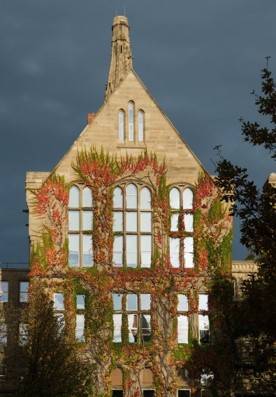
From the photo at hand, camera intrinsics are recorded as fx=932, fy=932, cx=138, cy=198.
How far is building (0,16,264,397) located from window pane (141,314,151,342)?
0.05m

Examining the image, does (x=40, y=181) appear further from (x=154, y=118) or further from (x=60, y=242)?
(x=154, y=118)

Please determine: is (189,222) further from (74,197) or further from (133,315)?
(74,197)

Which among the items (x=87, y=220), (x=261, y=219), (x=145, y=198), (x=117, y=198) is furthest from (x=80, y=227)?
(x=261, y=219)

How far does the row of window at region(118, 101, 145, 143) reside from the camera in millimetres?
52375

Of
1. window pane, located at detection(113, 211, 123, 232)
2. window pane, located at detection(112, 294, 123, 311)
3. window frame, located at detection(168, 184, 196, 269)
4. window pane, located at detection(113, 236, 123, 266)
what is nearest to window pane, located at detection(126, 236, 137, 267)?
window pane, located at detection(113, 236, 123, 266)

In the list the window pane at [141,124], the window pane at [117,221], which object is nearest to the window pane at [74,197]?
the window pane at [117,221]

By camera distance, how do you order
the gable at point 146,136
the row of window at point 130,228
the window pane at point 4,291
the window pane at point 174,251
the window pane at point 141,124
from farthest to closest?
the window pane at point 4,291, the window pane at point 141,124, the gable at point 146,136, the window pane at point 174,251, the row of window at point 130,228

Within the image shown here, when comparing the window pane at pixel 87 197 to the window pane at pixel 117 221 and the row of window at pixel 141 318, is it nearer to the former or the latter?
the window pane at pixel 117 221

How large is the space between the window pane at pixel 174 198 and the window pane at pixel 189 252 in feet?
6.44

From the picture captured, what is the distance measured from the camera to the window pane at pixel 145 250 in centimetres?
5091

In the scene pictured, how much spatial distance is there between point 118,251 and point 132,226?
162 cm

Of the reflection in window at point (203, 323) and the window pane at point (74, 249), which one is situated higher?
the window pane at point (74, 249)

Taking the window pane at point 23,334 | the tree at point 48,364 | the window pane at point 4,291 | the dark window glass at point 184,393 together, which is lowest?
the dark window glass at point 184,393

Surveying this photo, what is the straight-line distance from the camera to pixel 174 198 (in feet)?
171
